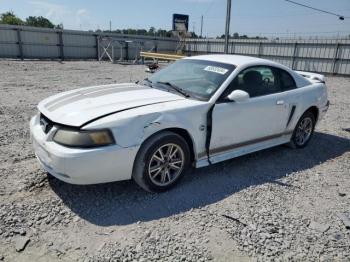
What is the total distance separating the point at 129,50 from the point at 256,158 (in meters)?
23.8

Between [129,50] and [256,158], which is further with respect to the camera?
[129,50]

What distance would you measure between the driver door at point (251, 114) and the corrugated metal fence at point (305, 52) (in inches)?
643

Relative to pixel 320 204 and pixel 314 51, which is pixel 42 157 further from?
pixel 314 51

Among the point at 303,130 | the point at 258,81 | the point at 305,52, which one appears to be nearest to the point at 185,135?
the point at 258,81

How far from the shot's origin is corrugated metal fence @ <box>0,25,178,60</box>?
71.2ft

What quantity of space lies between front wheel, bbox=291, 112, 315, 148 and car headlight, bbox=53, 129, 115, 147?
343 centimetres

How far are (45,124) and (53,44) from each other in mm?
22678

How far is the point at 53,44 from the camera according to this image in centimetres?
2359

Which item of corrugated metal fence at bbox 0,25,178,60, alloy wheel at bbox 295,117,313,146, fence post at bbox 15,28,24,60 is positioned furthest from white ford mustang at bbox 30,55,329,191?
fence post at bbox 15,28,24,60

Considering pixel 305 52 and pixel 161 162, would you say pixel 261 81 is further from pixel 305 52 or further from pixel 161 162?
pixel 305 52

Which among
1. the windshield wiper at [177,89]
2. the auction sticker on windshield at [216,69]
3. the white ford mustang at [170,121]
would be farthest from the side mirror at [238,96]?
the windshield wiper at [177,89]

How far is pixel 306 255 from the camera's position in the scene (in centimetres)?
275

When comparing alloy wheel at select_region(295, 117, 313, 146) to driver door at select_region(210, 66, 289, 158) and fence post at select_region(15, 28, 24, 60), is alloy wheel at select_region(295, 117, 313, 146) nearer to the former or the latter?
driver door at select_region(210, 66, 289, 158)

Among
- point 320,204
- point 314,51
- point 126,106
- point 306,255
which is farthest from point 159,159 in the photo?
point 314,51
